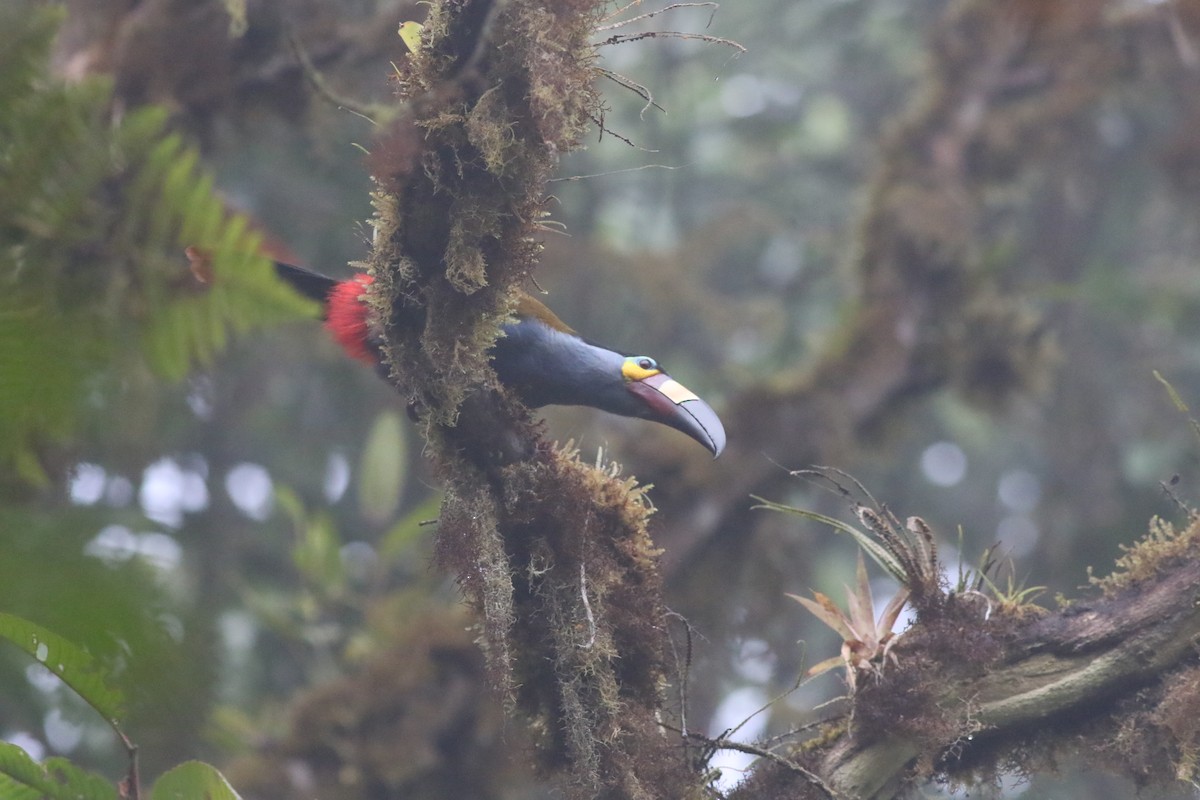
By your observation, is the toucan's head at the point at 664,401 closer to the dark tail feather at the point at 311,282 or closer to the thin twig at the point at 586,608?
the dark tail feather at the point at 311,282

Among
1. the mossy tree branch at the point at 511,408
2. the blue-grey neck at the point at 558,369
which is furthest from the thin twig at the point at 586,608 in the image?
the blue-grey neck at the point at 558,369

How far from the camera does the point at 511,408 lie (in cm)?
239

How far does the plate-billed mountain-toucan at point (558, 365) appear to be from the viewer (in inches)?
119

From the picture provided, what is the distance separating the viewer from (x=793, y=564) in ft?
19.1

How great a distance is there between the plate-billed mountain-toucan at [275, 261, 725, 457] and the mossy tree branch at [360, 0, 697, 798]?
1.84 feet

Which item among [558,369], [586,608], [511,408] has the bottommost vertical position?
[586,608]

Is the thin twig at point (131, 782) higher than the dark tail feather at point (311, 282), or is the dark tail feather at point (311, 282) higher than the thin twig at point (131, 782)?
the dark tail feather at point (311, 282)

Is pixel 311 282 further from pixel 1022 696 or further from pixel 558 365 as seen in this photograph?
pixel 1022 696

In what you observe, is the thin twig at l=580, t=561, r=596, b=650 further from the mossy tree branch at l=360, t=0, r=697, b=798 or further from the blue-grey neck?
the blue-grey neck

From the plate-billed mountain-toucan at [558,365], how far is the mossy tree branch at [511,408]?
56cm

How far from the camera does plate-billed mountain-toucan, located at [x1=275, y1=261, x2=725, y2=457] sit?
119 inches

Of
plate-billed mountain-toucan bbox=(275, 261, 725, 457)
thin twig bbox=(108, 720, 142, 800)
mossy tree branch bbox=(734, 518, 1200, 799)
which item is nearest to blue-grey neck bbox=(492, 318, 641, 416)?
plate-billed mountain-toucan bbox=(275, 261, 725, 457)

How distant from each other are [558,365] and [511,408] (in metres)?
0.74

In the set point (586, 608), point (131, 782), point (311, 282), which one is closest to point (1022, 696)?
point (586, 608)
